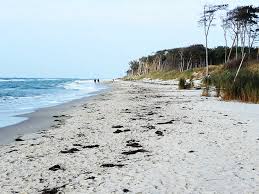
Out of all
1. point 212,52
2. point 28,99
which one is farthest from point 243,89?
point 212,52

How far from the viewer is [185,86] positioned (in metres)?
35.3

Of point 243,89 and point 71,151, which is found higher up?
point 243,89

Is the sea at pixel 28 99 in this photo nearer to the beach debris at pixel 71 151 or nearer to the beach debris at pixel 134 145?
the beach debris at pixel 71 151

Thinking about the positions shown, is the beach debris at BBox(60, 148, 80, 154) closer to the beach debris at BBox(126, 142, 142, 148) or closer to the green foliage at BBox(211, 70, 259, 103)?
the beach debris at BBox(126, 142, 142, 148)

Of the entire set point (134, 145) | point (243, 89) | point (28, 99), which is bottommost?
point (28, 99)

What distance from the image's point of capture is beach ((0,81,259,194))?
18.3 ft

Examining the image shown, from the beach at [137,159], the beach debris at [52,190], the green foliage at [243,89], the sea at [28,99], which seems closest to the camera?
the beach debris at [52,190]

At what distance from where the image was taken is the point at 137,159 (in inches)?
284

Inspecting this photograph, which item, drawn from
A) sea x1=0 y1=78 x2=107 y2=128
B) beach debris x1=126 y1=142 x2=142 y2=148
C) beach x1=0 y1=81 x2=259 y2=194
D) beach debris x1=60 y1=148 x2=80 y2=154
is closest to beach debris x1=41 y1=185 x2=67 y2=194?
beach x1=0 y1=81 x2=259 y2=194

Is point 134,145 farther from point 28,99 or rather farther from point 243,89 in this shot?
point 28,99

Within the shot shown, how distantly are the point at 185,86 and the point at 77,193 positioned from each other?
1208 inches

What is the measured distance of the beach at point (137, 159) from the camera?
18.3 feet

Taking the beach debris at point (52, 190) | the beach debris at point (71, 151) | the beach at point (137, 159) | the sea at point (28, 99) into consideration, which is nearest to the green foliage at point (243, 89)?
the beach at point (137, 159)

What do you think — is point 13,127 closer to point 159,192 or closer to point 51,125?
point 51,125
